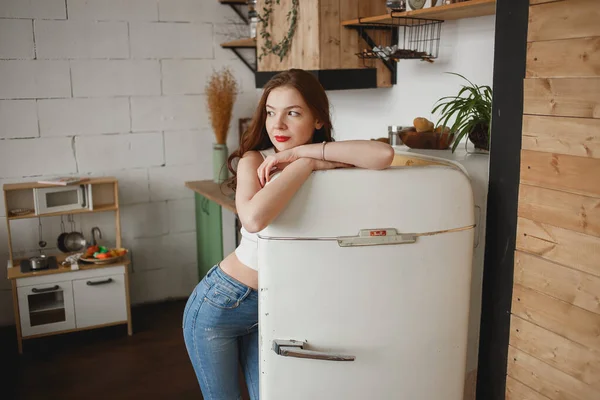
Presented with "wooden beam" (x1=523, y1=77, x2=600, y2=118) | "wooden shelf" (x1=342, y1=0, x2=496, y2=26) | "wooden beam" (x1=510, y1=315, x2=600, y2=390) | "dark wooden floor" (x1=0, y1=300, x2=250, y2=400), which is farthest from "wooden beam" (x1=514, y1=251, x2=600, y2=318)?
"dark wooden floor" (x1=0, y1=300, x2=250, y2=400)

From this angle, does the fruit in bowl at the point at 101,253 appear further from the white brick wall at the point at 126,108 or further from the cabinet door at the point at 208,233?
the cabinet door at the point at 208,233

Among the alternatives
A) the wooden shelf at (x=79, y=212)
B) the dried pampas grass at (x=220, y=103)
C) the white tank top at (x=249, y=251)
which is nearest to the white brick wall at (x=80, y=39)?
the dried pampas grass at (x=220, y=103)

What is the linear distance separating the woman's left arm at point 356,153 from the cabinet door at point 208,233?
2484 millimetres

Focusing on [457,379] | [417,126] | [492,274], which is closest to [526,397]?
[457,379]

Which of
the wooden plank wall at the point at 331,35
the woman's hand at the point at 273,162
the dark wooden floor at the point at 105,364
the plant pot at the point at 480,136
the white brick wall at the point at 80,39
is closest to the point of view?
the woman's hand at the point at 273,162

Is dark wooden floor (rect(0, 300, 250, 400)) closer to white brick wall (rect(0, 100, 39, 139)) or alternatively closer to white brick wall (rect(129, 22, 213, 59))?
white brick wall (rect(0, 100, 39, 139))

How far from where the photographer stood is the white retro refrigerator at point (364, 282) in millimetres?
1610

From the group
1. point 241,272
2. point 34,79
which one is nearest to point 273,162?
point 241,272

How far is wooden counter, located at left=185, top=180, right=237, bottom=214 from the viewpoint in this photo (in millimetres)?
3644

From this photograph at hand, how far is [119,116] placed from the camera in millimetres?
4234

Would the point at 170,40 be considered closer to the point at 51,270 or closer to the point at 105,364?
the point at 51,270

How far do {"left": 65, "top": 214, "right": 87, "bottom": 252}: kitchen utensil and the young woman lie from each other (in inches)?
98.6

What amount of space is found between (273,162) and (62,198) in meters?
2.65

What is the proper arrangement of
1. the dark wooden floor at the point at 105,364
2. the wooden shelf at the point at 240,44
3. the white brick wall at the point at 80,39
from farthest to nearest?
the wooden shelf at the point at 240,44
the white brick wall at the point at 80,39
the dark wooden floor at the point at 105,364
